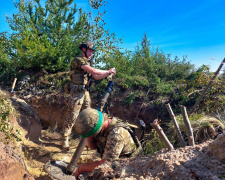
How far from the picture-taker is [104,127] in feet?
8.66

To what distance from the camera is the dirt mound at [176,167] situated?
1.62m

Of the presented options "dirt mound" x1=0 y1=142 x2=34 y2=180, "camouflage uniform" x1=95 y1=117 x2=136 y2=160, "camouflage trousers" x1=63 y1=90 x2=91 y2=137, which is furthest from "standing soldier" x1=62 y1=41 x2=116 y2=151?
"dirt mound" x1=0 y1=142 x2=34 y2=180

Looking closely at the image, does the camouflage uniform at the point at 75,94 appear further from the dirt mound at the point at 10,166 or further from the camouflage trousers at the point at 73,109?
the dirt mound at the point at 10,166

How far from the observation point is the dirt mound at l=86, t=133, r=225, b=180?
5.31ft

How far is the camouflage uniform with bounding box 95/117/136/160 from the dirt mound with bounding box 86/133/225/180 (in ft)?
0.91

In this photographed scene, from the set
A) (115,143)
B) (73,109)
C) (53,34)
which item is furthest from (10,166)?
(53,34)

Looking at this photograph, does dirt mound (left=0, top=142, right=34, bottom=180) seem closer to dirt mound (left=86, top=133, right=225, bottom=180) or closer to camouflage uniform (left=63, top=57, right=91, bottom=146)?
dirt mound (left=86, top=133, right=225, bottom=180)

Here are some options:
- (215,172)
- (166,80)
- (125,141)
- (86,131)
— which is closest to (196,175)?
(215,172)

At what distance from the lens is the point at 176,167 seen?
1725mm

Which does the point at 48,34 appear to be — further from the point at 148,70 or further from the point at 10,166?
the point at 10,166

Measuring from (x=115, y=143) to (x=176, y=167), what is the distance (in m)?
0.93

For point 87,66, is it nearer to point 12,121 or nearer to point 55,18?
point 12,121

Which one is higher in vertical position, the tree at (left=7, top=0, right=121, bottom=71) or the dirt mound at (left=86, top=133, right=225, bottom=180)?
the tree at (left=7, top=0, right=121, bottom=71)

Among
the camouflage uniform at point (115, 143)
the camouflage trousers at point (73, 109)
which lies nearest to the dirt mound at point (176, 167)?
the camouflage uniform at point (115, 143)
